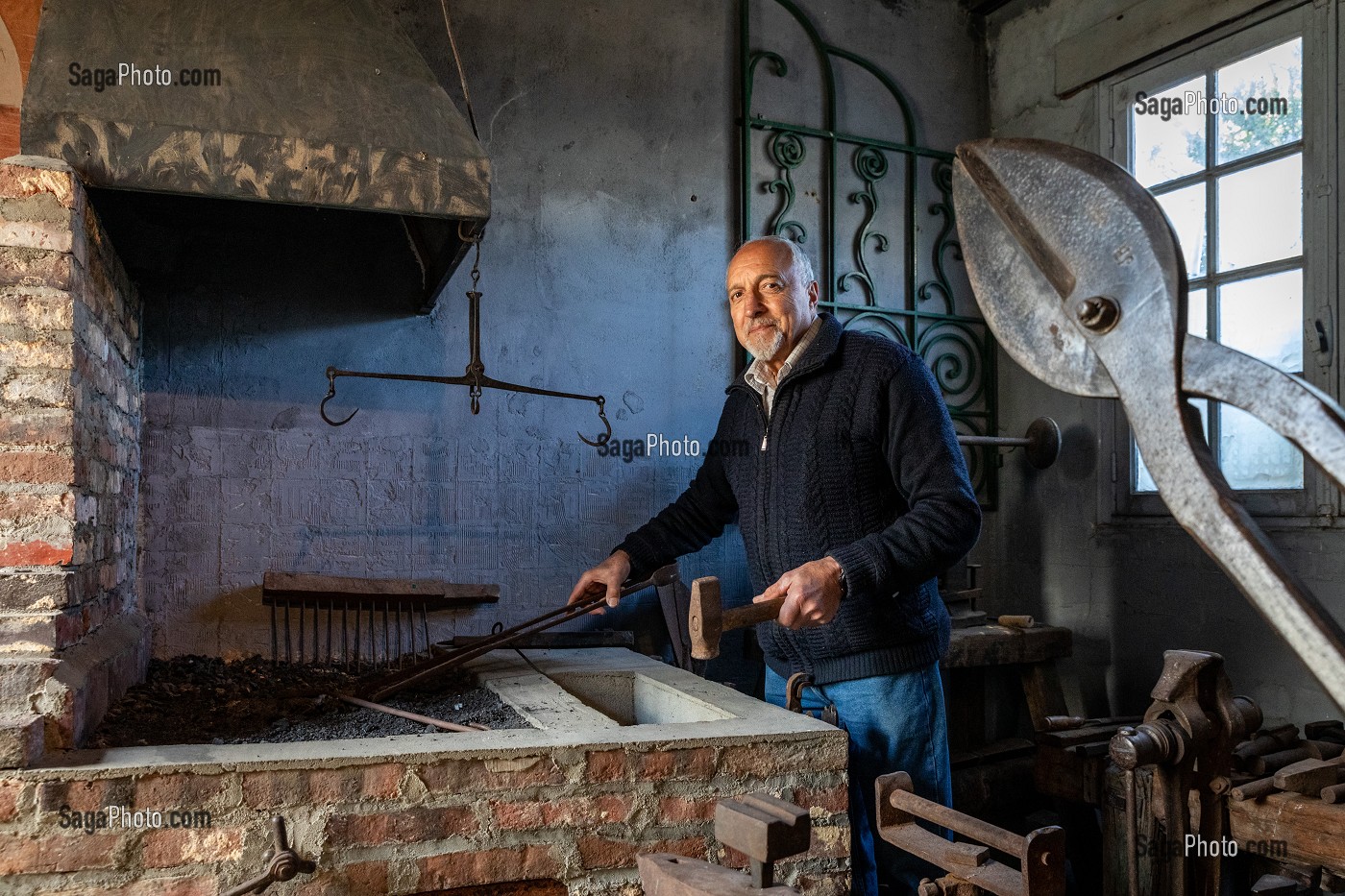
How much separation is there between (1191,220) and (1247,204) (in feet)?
0.73

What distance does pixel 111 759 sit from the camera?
172 cm

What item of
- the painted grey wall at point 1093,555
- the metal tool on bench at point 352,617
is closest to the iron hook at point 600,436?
the metal tool on bench at point 352,617

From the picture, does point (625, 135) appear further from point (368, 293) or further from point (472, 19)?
point (368, 293)

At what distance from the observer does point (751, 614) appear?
1802mm

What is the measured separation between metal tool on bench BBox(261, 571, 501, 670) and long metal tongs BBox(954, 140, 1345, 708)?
2.67 meters

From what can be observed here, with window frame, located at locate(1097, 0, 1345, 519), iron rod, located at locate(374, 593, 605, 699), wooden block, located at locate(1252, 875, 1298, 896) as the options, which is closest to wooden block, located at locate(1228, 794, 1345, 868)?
wooden block, located at locate(1252, 875, 1298, 896)

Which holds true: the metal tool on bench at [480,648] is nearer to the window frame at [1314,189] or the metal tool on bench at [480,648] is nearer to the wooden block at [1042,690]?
the wooden block at [1042,690]

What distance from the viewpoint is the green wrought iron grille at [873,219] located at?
3.96 metres

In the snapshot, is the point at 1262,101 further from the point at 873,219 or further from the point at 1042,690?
the point at 1042,690

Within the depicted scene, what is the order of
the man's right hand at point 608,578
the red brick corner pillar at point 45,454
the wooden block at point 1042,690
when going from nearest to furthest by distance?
the red brick corner pillar at point 45,454 < the man's right hand at point 608,578 < the wooden block at point 1042,690

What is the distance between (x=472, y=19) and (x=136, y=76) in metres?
1.54

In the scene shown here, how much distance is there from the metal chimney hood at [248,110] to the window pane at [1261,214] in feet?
8.45

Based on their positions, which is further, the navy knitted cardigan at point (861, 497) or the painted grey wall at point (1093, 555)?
the painted grey wall at point (1093, 555)

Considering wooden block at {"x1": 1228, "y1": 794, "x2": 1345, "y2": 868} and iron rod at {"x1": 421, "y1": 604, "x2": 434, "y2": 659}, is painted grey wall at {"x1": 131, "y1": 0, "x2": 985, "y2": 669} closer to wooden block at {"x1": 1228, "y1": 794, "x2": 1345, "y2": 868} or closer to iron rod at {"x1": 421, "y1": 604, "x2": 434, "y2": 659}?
iron rod at {"x1": 421, "y1": 604, "x2": 434, "y2": 659}
